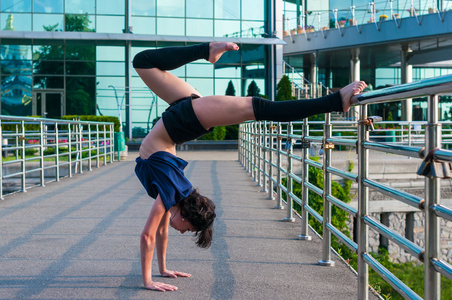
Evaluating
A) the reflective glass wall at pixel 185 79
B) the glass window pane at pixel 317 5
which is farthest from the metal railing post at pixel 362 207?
the glass window pane at pixel 317 5

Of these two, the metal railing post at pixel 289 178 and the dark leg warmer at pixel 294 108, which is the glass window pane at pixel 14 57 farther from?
the dark leg warmer at pixel 294 108

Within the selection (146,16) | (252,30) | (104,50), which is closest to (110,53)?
(104,50)

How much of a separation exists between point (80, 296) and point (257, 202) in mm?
5076

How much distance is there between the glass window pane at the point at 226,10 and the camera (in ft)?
101

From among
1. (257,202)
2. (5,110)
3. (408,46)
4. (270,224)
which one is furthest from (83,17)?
(270,224)

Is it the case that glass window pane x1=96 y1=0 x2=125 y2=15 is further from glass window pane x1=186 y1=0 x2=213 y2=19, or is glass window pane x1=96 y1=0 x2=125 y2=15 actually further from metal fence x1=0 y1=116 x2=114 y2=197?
metal fence x1=0 y1=116 x2=114 y2=197

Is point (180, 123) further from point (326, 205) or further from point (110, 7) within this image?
point (110, 7)

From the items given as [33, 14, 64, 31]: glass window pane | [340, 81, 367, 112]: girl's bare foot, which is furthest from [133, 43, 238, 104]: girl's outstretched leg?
[33, 14, 64, 31]: glass window pane

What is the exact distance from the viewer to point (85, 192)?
9539mm

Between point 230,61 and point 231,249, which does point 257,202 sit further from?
point 230,61

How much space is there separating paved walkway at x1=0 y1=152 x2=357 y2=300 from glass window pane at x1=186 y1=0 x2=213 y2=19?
23.3m

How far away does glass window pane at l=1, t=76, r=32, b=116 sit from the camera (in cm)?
2891

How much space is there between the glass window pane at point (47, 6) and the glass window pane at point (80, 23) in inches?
22.8

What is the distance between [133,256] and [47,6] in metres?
26.9
